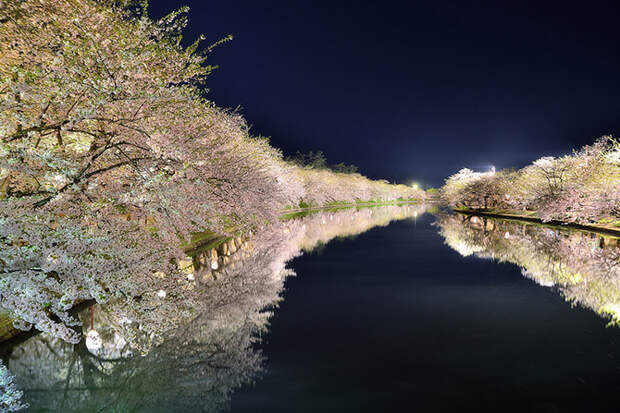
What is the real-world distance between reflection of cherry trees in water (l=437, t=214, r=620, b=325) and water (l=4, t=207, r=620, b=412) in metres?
0.18

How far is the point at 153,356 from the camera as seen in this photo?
28.2 ft

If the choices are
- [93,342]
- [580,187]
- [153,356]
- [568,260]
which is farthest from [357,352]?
[580,187]

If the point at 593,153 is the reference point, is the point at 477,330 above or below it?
below

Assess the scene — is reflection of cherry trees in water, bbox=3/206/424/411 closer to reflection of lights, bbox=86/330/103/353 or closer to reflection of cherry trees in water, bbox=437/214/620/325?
reflection of lights, bbox=86/330/103/353

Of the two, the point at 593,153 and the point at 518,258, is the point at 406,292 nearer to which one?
the point at 518,258

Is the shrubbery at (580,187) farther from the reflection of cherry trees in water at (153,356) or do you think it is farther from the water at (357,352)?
the reflection of cherry trees in water at (153,356)

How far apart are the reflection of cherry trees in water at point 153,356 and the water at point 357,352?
39 mm

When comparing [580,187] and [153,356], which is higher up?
[580,187]

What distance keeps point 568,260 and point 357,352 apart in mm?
18257

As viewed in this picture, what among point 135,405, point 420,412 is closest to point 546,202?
point 420,412

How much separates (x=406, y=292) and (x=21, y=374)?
12.4 m

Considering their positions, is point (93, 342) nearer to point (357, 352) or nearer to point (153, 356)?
point (153, 356)

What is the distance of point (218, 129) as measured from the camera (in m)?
22.0

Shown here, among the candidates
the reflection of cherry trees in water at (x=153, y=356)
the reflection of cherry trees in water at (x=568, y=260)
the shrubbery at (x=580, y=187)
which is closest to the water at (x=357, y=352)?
the reflection of cherry trees in water at (x=153, y=356)
